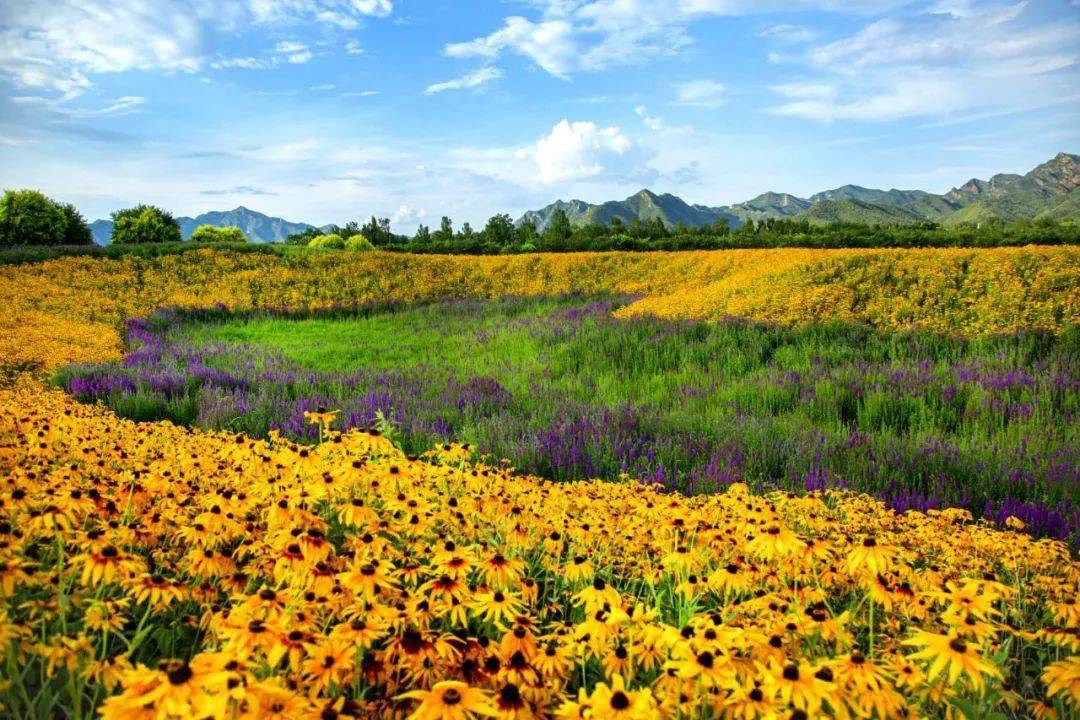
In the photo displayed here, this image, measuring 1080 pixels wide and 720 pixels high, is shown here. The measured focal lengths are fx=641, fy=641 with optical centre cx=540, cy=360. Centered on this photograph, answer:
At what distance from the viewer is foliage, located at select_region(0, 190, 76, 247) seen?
26.5 m

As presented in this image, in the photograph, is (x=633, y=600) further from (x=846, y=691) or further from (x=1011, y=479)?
(x=1011, y=479)

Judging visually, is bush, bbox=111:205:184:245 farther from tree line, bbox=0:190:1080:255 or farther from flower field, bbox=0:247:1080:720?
flower field, bbox=0:247:1080:720

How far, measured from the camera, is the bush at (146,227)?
34.3 m

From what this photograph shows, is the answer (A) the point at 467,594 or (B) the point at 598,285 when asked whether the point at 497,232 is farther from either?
(A) the point at 467,594

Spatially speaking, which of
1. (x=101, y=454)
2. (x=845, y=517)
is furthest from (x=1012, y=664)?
(x=101, y=454)

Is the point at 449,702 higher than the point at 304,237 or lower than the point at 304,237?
lower

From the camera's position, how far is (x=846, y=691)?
1.59m

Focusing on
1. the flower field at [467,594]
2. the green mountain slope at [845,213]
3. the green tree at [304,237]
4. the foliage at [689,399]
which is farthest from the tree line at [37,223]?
the green mountain slope at [845,213]

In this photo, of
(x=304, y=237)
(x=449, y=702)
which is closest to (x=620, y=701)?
(x=449, y=702)

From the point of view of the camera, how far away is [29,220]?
26.7 m

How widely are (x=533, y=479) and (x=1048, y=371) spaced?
8.10 metres

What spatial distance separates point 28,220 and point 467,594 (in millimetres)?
33010

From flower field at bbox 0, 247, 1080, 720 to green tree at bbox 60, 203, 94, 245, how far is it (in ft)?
103

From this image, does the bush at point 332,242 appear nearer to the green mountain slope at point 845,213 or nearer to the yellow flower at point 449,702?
the yellow flower at point 449,702
